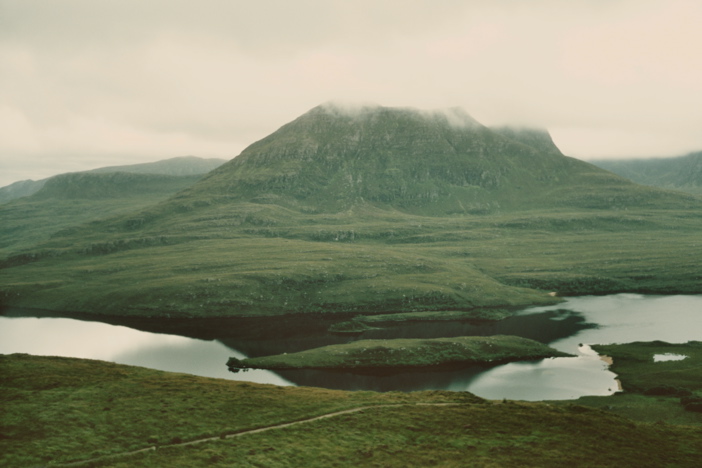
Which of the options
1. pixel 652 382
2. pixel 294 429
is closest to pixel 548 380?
pixel 652 382

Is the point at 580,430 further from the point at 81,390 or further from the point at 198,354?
the point at 198,354

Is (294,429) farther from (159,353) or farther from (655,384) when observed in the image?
(159,353)

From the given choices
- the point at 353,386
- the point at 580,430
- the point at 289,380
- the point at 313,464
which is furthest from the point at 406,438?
the point at 289,380

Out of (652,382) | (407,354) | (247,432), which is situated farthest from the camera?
(407,354)

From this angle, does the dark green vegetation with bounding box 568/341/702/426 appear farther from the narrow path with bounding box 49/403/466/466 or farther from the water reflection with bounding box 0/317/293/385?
the water reflection with bounding box 0/317/293/385

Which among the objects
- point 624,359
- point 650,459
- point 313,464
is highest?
point 313,464

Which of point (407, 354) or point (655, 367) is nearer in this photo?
point (655, 367)

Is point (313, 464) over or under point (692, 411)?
over
